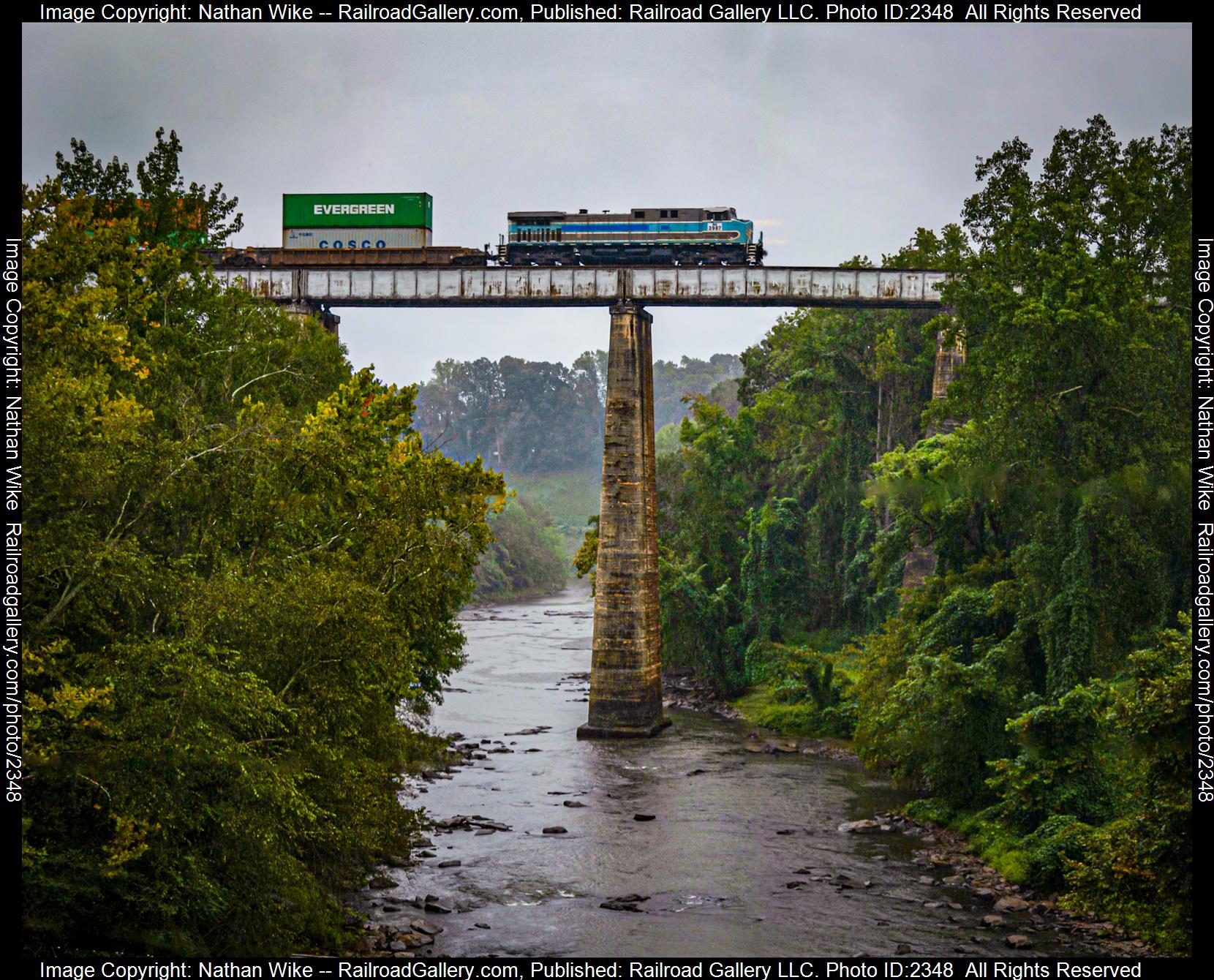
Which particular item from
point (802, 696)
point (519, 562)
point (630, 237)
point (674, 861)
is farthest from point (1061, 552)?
point (519, 562)

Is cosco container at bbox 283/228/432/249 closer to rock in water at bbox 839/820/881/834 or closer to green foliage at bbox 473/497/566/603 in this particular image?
rock in water at bbox 839/820/881/834

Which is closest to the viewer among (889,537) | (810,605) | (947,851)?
(947,851)

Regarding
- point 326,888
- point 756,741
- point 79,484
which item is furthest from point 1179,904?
point 756,741

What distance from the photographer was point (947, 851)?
3200cm

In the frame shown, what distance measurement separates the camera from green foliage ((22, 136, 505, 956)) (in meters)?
17.5

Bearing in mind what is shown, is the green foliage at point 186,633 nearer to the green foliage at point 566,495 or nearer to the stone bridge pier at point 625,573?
the stone bridge pier at point 625,573

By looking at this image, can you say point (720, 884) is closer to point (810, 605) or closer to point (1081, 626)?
point (1081, 626)

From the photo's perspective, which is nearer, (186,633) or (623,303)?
(186,633)

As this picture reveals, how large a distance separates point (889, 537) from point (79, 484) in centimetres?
2988

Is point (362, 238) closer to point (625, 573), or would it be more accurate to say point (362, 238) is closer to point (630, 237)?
point (630, 237)

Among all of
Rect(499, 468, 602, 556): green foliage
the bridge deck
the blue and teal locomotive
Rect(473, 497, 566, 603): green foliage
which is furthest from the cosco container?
Rect(499, 468, 602, 556): green foliage

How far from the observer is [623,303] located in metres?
49.7

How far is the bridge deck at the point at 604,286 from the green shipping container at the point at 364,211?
285 centimetres

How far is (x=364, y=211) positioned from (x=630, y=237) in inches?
423
